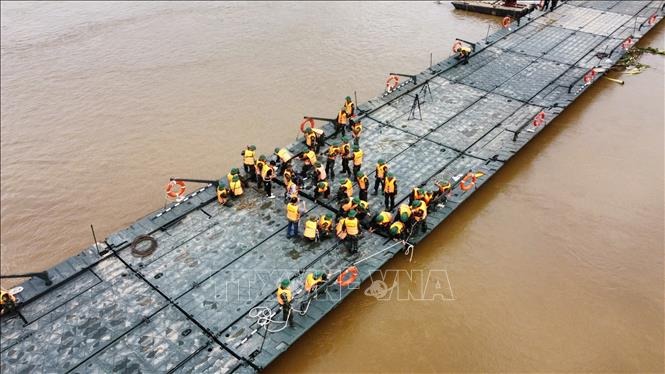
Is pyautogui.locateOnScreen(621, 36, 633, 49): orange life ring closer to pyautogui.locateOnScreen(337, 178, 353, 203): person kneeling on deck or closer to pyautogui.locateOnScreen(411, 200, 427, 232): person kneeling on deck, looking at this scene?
pyautogui.locateOnScreen(411, 200, 427, 232): person kneeling on deck

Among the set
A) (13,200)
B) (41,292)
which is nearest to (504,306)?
(41,292)

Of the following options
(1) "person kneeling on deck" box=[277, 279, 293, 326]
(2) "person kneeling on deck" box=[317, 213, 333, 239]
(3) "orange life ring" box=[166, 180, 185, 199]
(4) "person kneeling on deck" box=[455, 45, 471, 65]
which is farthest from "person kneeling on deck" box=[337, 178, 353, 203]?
(4) "person kneeling on deck" box=[455, 45, 471, 65]

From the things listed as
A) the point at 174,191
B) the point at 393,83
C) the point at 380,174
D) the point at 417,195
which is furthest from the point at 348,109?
the point at 174,191

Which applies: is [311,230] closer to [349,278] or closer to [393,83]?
[349,278]

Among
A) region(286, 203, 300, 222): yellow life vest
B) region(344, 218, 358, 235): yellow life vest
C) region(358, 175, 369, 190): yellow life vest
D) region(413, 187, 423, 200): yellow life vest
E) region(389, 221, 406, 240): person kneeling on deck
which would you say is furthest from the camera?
region(358, 175, 369, 190): yellow life vest

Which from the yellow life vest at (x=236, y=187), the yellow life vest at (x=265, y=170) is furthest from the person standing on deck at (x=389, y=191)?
the yellow life vest at (x=236, y=187)

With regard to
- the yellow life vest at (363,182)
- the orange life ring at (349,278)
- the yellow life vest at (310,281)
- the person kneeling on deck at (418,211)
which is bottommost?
the orange life ring at (349,278)

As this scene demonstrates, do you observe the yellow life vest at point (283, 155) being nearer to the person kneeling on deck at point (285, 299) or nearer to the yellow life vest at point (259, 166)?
the yellow life vest at point (259, 166)
